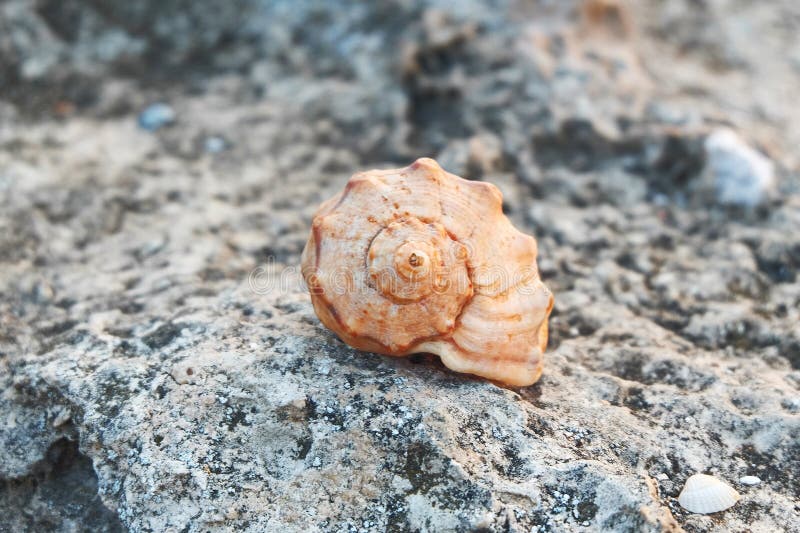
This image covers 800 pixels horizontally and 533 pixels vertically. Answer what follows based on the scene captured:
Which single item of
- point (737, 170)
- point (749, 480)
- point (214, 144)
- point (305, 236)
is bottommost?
point (749, 480)

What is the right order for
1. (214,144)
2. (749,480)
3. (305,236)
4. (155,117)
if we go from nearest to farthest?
(749,480) → (305,236) → (214,144) → (155,117)

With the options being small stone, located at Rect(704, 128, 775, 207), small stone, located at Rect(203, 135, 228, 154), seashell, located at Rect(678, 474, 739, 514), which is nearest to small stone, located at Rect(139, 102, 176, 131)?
small stone, located at Rect(203, 135, 228, 154)

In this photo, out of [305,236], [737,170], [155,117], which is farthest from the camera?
[155,117]

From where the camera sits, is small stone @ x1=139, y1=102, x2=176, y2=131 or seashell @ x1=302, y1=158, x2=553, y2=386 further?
small stone @ x1=139, y1=102, x2=176, y2=131

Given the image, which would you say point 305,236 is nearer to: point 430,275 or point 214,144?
point 214,144

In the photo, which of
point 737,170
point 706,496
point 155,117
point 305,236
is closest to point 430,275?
point 706,496

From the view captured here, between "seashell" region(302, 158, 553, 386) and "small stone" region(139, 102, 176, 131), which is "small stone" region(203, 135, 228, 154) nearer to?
"small stone" region(139, 102, 176, 131)
